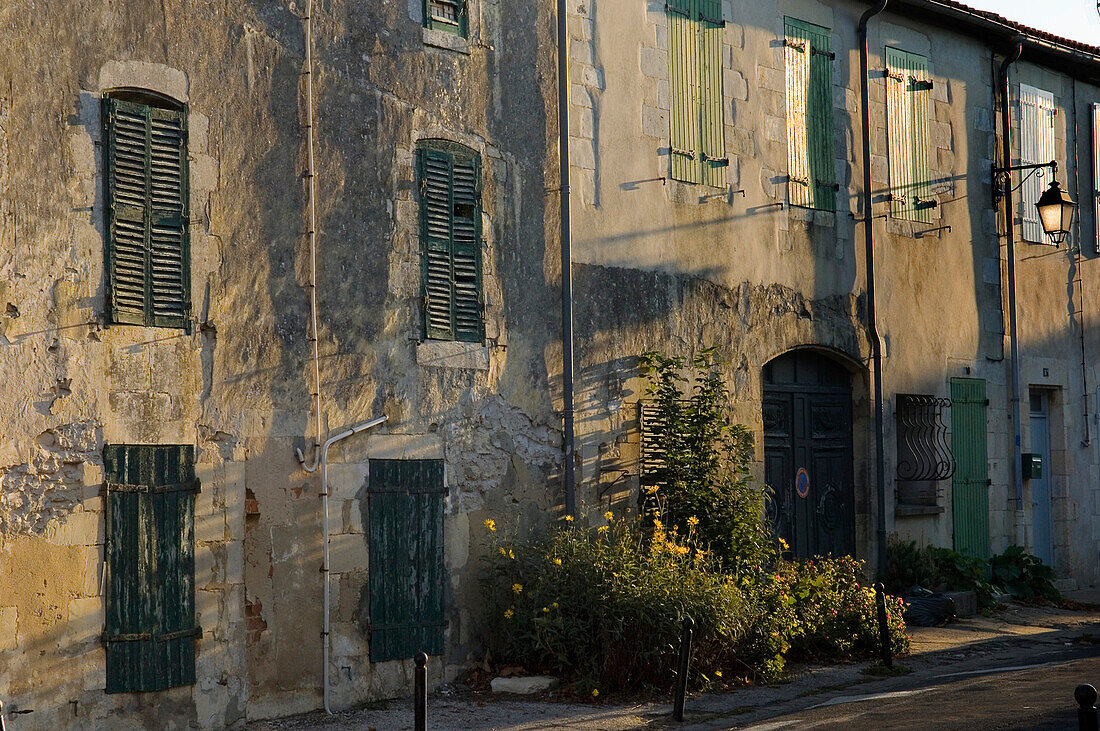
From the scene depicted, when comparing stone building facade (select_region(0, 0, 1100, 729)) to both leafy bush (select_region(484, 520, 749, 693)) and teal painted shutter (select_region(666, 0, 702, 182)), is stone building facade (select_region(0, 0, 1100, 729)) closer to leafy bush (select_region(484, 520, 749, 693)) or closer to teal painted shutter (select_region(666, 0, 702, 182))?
teal painted shutter (select_region(666, 0, 702, 182))

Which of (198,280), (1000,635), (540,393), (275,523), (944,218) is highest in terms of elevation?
(944,218)

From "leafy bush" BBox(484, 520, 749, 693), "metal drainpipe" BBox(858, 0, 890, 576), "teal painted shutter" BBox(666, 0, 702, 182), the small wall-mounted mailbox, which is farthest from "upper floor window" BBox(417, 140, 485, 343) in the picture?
the small wall-mounted mailbox

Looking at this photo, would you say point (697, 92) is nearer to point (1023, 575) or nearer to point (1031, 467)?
point (1031, 467)

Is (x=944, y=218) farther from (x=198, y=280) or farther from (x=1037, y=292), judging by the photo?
(x=198, y=280)

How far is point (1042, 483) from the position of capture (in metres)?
15.8

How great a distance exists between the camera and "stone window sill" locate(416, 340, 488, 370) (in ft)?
32.7

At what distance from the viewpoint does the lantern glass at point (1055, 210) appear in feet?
46.6

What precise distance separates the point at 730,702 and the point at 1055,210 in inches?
304

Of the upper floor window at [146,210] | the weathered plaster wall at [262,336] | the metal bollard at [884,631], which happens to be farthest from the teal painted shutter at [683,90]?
the upper floor window at [146,210]

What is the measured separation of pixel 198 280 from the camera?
28.6ft

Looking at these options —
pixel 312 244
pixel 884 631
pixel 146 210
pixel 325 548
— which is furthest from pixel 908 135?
pixel 146 210

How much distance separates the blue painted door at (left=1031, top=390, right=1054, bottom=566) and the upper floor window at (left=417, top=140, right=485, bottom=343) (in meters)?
8.37

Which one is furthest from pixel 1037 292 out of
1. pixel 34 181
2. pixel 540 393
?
pixel 34 181

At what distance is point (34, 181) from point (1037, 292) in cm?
1188
